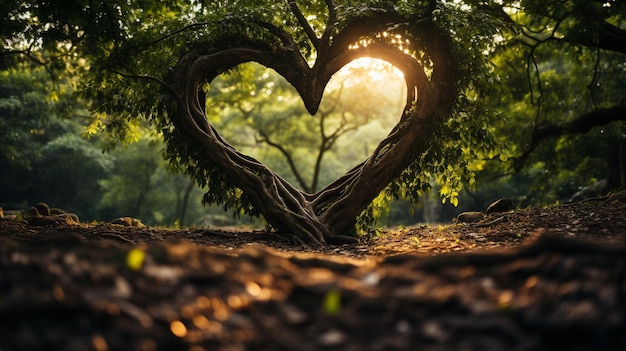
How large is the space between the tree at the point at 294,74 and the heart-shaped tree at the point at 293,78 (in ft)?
0.06

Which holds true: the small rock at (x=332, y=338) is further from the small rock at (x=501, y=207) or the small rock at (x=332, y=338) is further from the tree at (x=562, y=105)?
the tree at (x=562, y=105)

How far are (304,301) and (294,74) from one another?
6.48 m

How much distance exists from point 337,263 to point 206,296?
936 millimetres

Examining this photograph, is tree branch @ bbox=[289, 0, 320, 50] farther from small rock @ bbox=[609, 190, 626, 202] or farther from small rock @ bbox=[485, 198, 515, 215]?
small rock @ bbox=[609, 190, 626, 202]

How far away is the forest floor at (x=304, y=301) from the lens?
2.22 meters

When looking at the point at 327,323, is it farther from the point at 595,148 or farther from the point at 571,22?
the point at 595,148

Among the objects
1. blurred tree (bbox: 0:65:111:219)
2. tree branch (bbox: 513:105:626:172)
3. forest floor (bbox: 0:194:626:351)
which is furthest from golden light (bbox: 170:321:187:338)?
blurred tree (bbox: 0:65:111:219)

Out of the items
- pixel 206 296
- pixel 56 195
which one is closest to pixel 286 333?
pixel 206 296

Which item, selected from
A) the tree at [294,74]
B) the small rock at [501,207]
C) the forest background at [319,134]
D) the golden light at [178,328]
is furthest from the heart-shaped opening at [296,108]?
the golden light at [178,328]

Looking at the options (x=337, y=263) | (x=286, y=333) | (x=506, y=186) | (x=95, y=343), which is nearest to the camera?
(x=95, y=343)

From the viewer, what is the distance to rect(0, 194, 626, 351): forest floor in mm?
2221

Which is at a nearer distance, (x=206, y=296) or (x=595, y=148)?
(x=206, y=296)

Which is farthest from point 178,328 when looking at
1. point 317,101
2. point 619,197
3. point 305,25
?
point 619,197

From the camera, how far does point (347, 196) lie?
8.60 m
